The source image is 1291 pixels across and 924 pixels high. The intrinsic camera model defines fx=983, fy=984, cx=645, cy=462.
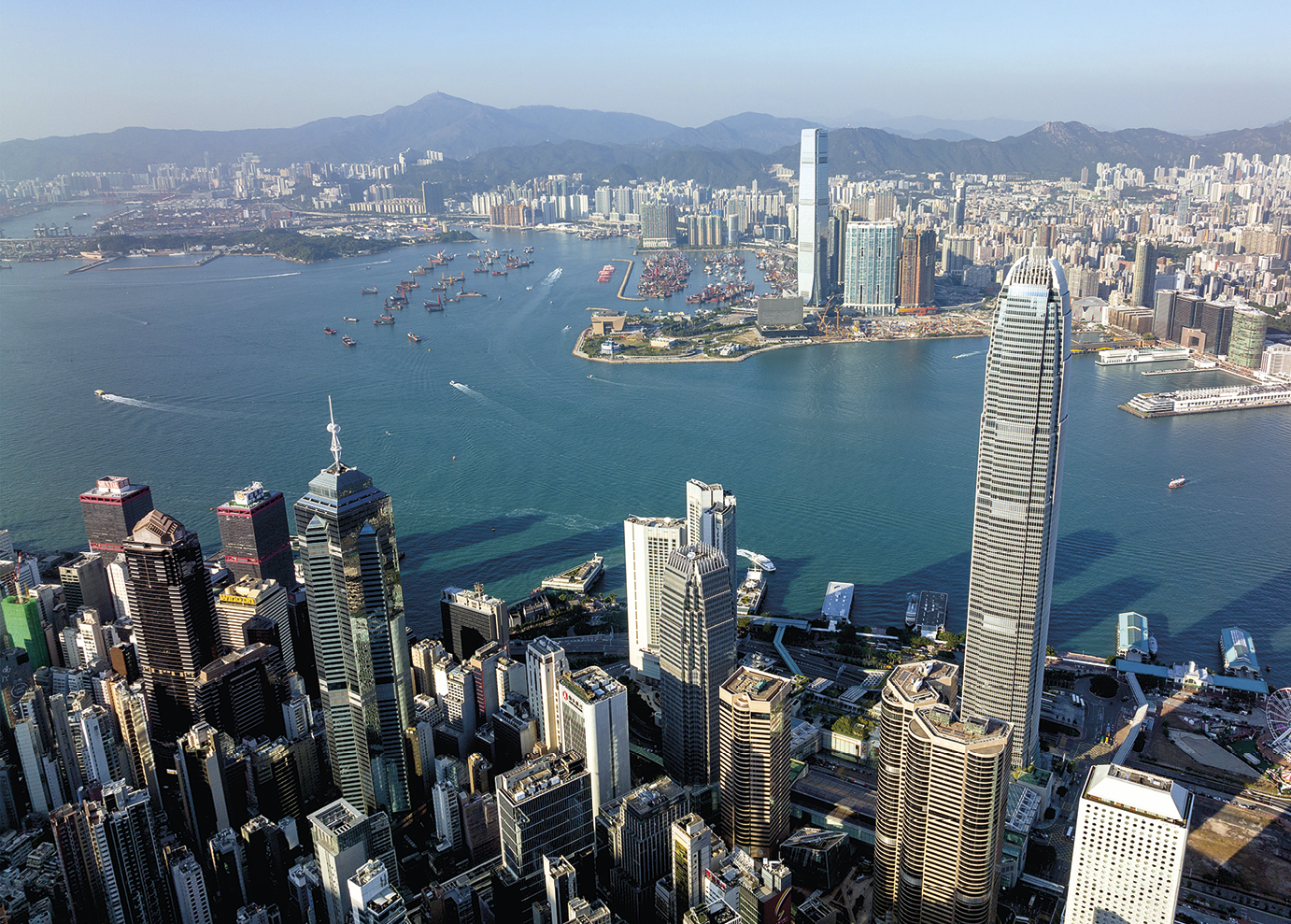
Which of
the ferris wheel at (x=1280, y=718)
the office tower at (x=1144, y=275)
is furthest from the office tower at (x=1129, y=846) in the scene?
the office tower at (x=1144, y=275)

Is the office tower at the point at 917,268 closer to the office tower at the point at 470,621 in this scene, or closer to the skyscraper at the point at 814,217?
the skyscraper at the point at 814,217

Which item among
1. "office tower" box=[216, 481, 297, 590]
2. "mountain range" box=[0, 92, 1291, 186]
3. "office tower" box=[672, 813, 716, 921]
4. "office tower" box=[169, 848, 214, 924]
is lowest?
"office tower" box=[169, 848, 214, 924]

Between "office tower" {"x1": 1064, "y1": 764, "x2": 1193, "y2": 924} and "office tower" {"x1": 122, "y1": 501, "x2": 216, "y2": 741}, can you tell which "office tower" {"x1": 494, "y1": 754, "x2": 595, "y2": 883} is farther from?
"office tower" {"x1": 122, "y1": 501, "x2": 216, "y2": 741}

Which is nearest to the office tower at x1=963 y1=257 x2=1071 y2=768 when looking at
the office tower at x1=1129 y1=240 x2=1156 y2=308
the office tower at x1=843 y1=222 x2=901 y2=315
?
the office tower at x1=843 y1=222 x2=901 y2=315

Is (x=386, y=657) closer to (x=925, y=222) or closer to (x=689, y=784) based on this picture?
(x=689, y=784)

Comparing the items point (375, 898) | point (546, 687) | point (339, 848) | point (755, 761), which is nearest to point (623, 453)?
point (546, 687)

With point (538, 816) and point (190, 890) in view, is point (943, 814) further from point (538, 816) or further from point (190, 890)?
point (190, 890)
